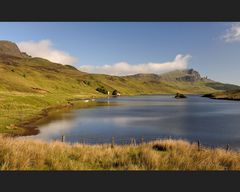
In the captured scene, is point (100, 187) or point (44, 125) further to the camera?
point (44, 125)

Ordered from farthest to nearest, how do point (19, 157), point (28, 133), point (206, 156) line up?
1. point (28, 133)
2. point (206, 156)
3. point (19, 157)

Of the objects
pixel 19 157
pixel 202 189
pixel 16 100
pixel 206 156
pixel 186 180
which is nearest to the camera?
pixel 202 189

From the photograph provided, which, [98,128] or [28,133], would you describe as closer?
[28,133]

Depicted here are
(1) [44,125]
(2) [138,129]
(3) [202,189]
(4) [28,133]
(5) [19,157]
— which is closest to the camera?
(3) [202,189]

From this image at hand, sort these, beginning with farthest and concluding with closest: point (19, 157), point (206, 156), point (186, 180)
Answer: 1. point (206, 156)
2. point (19, 157)
3. point (186, 180)

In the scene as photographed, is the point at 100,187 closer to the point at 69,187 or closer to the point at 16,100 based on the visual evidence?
the point at 69,187

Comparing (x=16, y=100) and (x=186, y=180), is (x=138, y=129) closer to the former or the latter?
(x=186, y=180)

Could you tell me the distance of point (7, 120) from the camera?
50.9 metres

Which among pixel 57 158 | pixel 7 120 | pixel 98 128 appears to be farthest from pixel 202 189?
pixel 7 120

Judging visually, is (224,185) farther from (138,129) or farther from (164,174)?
(138,129)

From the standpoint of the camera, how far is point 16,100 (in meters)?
80.2

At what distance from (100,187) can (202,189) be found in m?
4.34

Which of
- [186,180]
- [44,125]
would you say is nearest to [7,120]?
[44,125]

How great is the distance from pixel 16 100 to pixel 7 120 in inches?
1211
